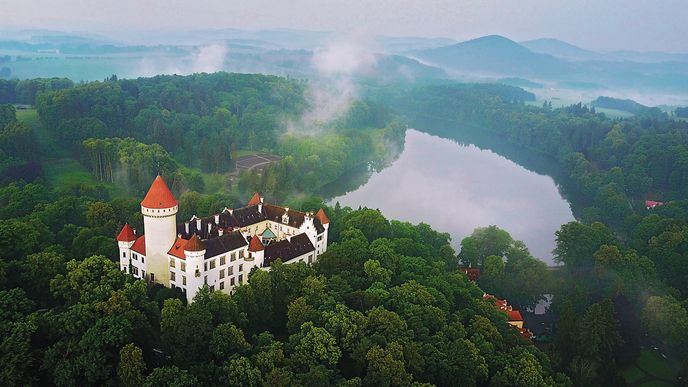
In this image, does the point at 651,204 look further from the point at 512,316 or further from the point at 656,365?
the point at 512,316

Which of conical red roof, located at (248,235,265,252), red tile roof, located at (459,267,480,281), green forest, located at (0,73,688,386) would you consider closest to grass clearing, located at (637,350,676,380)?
green forest, located at (0,73,688,386)

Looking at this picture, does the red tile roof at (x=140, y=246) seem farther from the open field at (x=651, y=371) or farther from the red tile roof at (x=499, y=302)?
the open field at (x=651, y=371)

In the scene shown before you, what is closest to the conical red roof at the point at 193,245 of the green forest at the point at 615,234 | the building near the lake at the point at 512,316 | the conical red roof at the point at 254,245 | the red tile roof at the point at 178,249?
the red tile roof at the point at 178,249

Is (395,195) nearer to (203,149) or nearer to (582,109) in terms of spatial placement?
(203,149)

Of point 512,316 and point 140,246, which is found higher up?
point 140,246

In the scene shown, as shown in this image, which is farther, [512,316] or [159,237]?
Answer: [512,316]

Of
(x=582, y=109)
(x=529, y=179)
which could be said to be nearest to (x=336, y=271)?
(x=529, y=179)

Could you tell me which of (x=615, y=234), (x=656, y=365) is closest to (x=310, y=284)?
(x=656, y=365)
